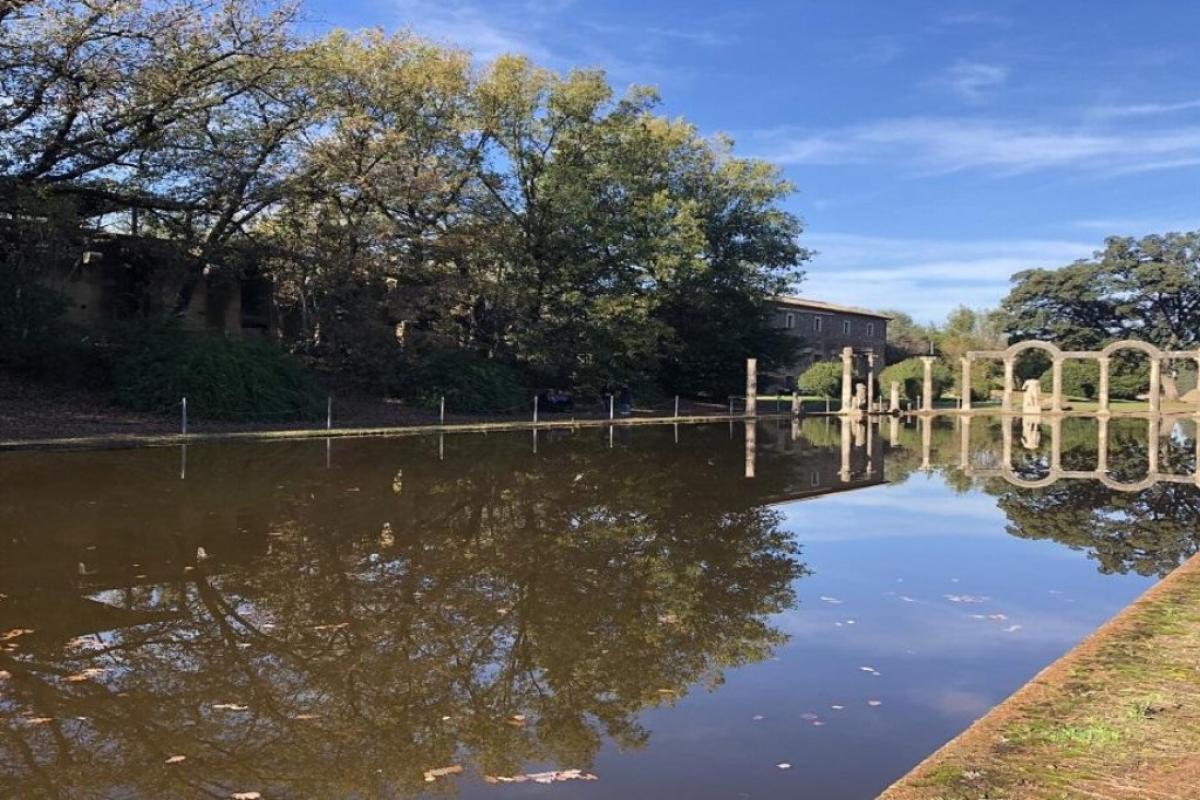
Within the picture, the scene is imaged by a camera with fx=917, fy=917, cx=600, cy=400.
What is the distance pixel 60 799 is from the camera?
4078mm

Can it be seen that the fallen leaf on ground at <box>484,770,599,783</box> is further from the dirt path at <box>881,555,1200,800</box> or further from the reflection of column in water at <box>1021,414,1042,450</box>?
the reflection of column in water at <box>1021,414,1042,450</box>

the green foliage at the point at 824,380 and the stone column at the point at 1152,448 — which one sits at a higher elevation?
the green foliage at the point at 824,380

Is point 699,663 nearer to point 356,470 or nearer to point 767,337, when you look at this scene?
point 356,470

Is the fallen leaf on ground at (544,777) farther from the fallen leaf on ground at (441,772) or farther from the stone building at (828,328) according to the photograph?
the stone building at (828,328)

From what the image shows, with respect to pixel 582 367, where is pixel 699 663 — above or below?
below

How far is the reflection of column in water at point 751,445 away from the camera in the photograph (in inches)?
776

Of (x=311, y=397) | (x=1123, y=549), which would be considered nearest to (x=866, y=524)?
(x=1123, y=549)

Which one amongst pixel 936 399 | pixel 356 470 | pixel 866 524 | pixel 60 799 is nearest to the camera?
pixel 60 799

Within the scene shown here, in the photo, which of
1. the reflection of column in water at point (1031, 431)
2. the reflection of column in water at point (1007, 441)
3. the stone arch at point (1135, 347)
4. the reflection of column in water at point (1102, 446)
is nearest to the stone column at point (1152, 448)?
the reflection of column in water at point (1102, 446)

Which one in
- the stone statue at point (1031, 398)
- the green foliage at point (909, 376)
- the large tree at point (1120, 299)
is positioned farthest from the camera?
the large tree at point (1120, 299)

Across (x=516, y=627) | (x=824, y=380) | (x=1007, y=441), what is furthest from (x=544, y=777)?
(x=824, y=380)

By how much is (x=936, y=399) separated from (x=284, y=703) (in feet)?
219

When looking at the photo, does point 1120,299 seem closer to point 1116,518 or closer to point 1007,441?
point 1007,441

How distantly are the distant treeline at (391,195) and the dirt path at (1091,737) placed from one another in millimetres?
25445
